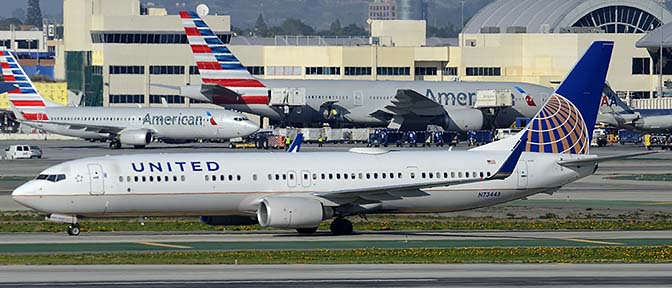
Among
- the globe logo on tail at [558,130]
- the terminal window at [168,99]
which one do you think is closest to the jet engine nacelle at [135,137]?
the terminal window at [168,99]

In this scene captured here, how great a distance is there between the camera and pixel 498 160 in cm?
4669

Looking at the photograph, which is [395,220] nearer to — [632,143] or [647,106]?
[632,143]

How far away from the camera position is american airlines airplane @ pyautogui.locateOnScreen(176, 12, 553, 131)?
113 meters

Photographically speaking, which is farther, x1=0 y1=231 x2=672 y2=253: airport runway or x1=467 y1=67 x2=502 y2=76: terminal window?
x1=467 y1=67 x2=502 y2=76: terminal window

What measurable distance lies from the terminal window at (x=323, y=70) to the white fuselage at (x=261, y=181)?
9923 centimetres

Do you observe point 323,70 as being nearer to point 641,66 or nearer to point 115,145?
point 641,66

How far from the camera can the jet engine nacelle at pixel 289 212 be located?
42.6m

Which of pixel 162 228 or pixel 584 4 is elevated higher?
pixel 584 4

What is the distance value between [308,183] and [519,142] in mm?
8045

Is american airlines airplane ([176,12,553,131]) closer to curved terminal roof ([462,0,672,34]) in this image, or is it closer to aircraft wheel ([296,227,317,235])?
curved terminal roof ([462,0,672,34])

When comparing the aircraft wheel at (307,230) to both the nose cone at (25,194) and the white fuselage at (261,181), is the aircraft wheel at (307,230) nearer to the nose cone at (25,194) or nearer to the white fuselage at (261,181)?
the white fuselage at (261,181)

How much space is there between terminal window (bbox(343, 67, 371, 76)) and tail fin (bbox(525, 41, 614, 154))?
320ft

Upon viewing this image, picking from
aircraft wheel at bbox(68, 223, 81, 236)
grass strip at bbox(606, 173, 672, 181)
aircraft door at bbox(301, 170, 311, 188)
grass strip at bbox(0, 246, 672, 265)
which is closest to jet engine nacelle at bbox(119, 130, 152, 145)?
grass strip at bbox(606, 173, 672, 181)

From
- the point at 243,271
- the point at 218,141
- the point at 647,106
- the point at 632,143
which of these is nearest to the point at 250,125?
the point at 218,141
